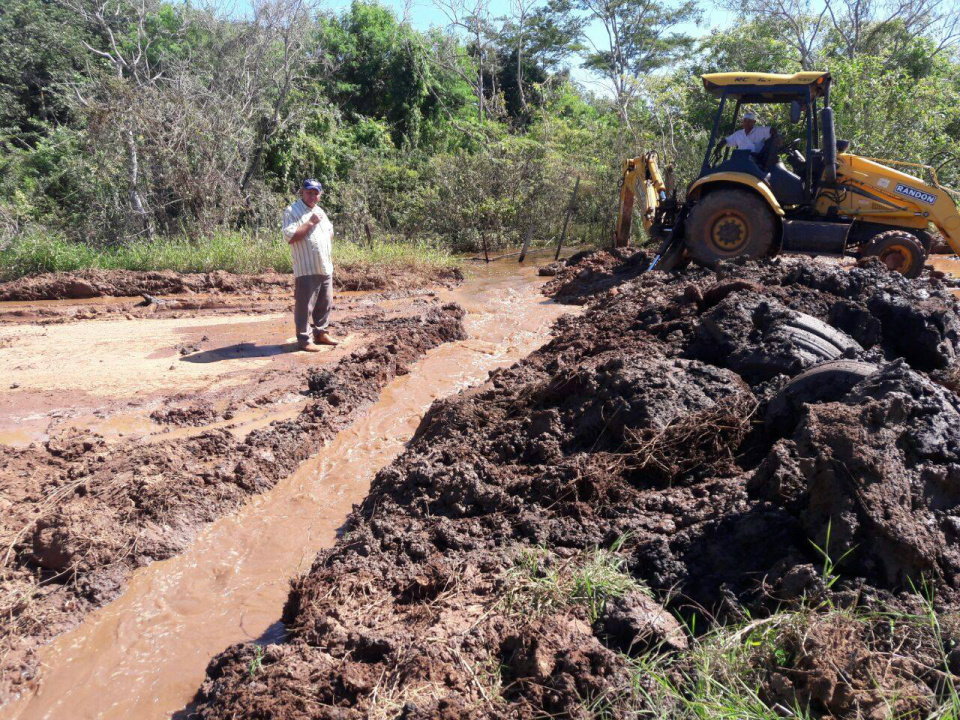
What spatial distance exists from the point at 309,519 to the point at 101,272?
940 centimetres

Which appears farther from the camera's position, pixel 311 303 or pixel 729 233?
pixel 729 233

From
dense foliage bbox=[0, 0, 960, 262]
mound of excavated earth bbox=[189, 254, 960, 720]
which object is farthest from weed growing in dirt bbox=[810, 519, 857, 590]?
dense foliage bbox=[0, 0, 960, 262]

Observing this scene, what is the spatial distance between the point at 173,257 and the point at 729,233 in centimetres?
918

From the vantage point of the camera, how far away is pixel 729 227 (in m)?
9.34

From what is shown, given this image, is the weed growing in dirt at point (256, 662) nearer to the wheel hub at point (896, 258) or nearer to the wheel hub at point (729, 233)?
the wheel hub at point (729, 233)

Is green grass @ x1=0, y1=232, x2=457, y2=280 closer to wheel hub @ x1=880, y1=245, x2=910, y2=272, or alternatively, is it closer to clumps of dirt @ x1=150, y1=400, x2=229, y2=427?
clumps of dirt @ x1=150, y1=400, x2=229, y2=427

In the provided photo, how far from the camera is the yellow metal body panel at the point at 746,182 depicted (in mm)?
8953

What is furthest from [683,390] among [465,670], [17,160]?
[17,160]

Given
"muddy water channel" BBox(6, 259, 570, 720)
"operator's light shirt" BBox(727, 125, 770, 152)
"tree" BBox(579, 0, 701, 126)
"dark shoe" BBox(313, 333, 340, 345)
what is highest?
"tree" BBox(579, 0, 701, 126)

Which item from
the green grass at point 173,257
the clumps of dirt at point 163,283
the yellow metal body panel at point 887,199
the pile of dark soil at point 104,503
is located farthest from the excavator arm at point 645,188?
the pile of dark soil at point 104,503

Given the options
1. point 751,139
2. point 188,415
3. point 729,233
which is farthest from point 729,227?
point 188,415

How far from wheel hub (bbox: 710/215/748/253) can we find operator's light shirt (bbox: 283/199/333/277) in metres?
5.21

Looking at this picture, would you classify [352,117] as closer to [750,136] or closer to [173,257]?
[173,257]

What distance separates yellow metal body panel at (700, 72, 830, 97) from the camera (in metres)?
8.82
